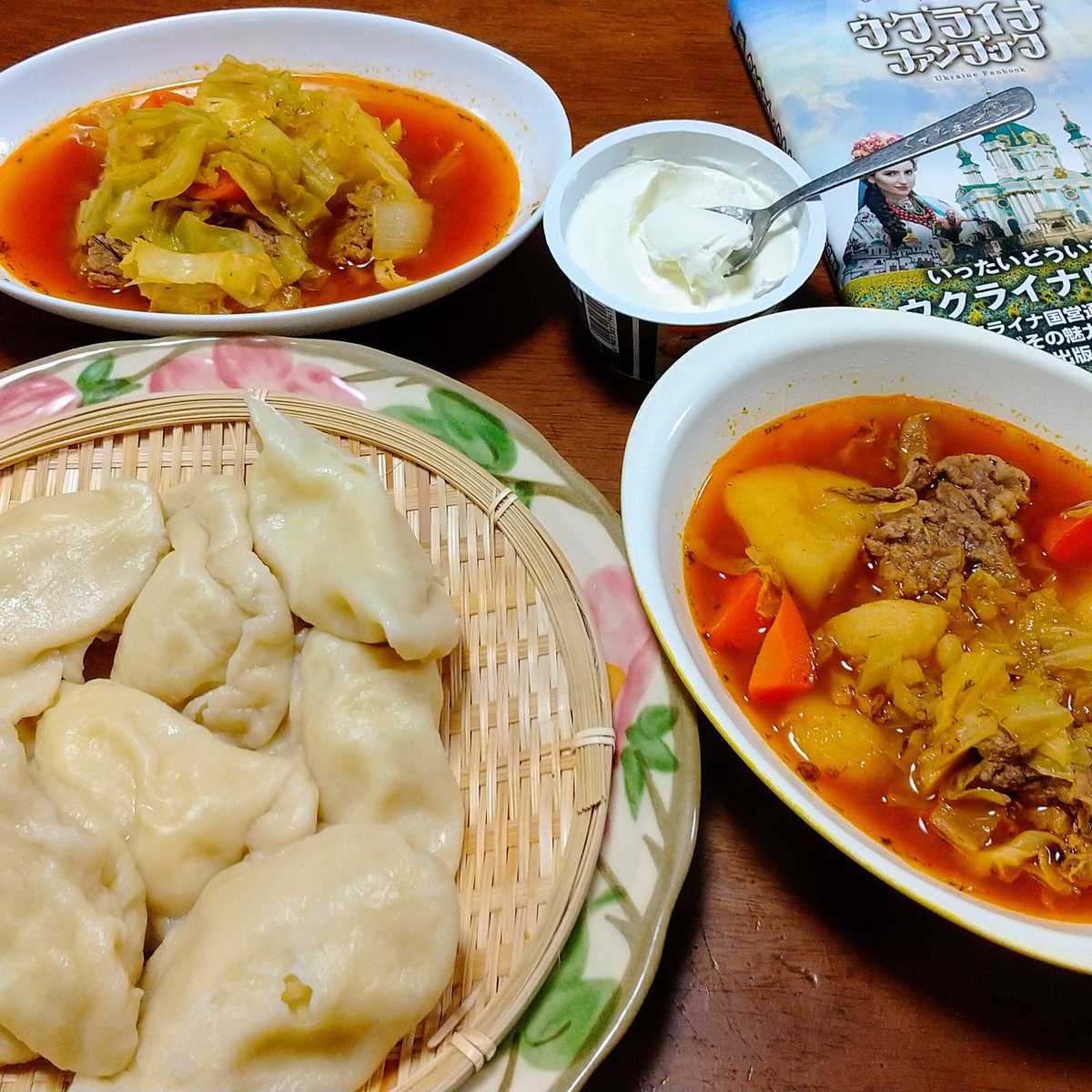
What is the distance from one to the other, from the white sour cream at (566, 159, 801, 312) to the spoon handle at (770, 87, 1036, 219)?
93 mm

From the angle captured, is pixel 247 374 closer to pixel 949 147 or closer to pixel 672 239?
pixel 672 239

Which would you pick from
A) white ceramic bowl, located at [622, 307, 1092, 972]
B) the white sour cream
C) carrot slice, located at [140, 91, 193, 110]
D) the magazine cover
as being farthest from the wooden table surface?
carrot slice, located at [140, 91, 193, 110]

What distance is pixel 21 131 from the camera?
97.0 inches

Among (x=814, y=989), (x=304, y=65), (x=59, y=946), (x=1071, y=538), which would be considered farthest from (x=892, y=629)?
(x=304, y=65)

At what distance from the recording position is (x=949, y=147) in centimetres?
227

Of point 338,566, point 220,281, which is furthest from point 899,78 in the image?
point 338,566

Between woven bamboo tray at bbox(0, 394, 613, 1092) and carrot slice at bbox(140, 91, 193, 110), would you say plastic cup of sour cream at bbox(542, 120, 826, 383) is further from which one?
carrot slice at bbox(140, 91, 193, 110)

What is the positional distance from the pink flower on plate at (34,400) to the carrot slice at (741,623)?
4.38ft

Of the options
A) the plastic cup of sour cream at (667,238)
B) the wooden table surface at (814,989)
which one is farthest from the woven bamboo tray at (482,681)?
the plastic cup of sour cream at (667,238)

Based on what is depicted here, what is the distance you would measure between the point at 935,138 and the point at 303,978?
82.7 inches

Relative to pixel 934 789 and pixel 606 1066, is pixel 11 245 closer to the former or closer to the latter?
pixel 606 1066

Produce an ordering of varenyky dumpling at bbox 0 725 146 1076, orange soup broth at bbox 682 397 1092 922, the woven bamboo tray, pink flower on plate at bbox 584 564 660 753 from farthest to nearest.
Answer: pink flower on plate at bbox 584 564 660 753, orange soup broth at bbox 682 397 1092 922, the woven bamboo tray, varenyky dumpling at bbox 0 725 146 1076

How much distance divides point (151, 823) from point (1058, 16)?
3.30 m

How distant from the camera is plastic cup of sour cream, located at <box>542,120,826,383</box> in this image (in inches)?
71.3
